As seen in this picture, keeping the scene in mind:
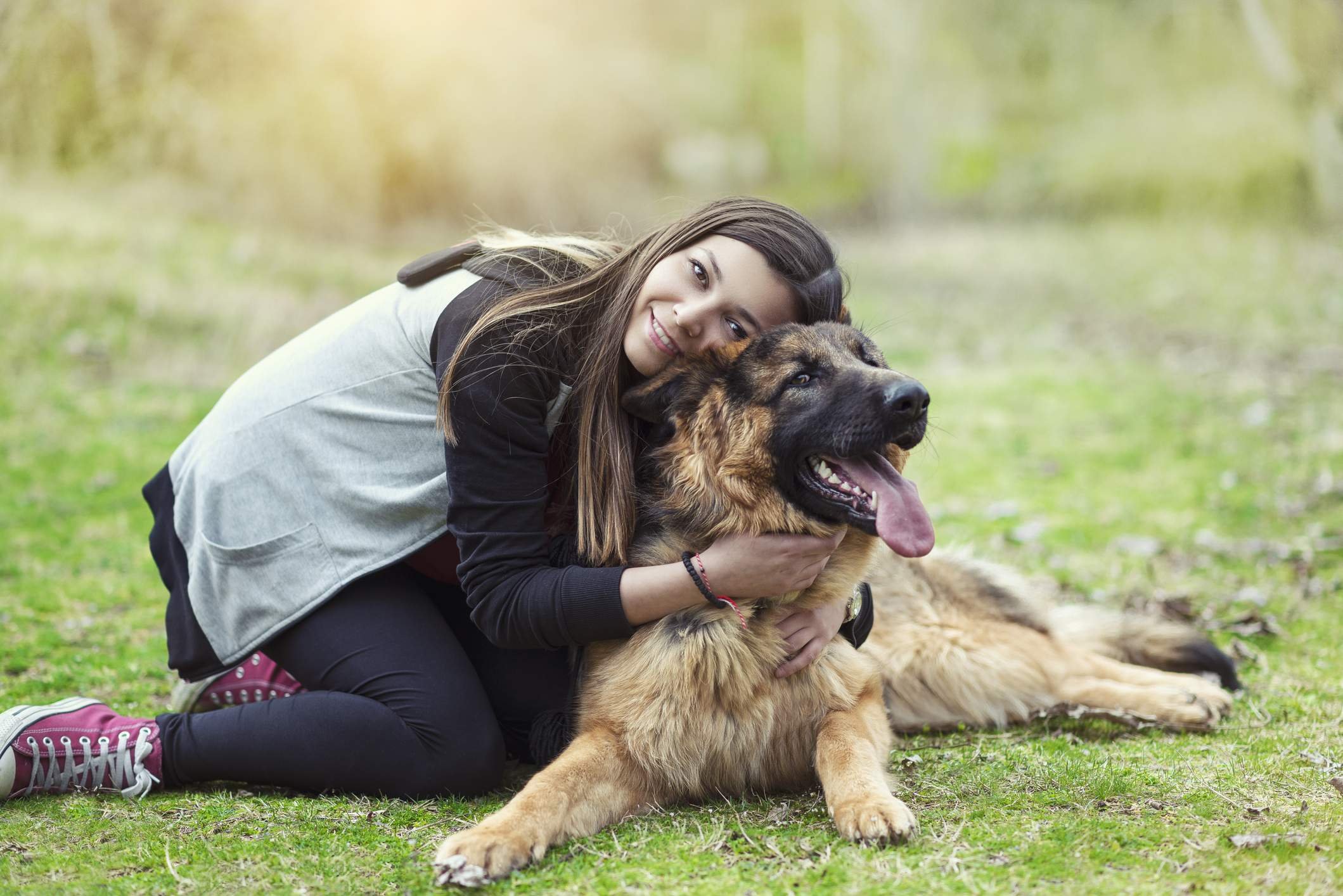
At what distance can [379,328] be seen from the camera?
142 inches

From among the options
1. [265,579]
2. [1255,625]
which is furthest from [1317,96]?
[265,579]

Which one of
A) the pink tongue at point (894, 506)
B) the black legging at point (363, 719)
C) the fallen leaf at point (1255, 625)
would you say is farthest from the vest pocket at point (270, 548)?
the fallen leaf at point (1255, 625)

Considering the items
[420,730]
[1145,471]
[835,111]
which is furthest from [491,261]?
[835,111]

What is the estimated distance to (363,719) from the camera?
327 cm

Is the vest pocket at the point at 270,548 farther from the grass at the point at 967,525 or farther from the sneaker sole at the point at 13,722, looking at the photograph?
the grass at the point at 967,525

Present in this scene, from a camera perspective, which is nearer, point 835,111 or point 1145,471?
point 1145,471

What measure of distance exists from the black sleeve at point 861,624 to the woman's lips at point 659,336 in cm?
102

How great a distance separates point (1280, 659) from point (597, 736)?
3033mm

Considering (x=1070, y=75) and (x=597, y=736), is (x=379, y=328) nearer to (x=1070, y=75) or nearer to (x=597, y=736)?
(x=597, y=736)

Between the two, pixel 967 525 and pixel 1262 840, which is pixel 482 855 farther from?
pixel 967 525

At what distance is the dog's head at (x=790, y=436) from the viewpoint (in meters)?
3.03

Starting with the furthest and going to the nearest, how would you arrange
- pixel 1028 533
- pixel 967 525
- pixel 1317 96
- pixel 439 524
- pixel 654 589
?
pixel 1317 96 → pixel 967 525 → pixel 1028 533 → pixel 439 524 → pixel 654 589

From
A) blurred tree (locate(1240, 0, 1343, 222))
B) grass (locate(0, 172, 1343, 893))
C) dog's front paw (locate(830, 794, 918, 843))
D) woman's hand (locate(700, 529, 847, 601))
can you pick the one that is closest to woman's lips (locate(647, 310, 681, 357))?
woman's hand (locate(700, 529, 847, 601))

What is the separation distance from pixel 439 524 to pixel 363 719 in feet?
2.11
